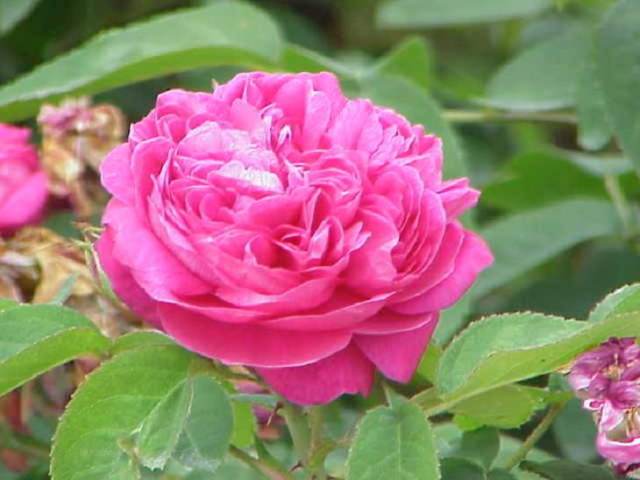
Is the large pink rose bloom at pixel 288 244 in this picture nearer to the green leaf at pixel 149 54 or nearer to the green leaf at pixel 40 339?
the green leaf at pixel 40 339

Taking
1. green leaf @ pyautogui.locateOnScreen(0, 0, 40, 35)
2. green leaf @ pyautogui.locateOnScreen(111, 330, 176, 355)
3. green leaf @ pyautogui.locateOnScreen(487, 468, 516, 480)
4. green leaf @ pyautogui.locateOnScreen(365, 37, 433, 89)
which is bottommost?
green leaf @ pyautogui.locateOnScreen(365, 37, 433, 89)

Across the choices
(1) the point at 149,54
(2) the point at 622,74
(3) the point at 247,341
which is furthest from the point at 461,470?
(1) the point at 149,54

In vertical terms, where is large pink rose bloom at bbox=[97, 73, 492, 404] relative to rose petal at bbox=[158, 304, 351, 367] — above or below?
above

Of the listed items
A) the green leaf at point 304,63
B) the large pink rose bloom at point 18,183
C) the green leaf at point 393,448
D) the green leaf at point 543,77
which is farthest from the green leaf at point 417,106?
the green leaf at point 393,448

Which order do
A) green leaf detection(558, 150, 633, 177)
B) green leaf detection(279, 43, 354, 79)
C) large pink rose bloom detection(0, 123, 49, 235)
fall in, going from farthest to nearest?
green leaf detection(558, 150, 633, 177)
green leaf detection(279, 43, 354, 79)
large pink rose bloom detection(0, 123, 49, 235)

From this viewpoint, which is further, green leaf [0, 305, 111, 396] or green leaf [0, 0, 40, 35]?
green leaf [0, 0, 40, 35]

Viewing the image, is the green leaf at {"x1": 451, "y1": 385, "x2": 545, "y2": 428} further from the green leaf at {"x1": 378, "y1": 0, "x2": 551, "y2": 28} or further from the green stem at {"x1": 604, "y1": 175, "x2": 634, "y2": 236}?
the green leaf at {"x1": 378, "y1": 0, "x2": 551, "y2": 28}

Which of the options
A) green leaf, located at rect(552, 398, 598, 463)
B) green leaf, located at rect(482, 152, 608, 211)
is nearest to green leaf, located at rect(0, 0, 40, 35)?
green leaf, located at rect(482, 152, 608, 211)

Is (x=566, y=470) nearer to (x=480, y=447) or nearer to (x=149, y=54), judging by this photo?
(x=480, y=447)
